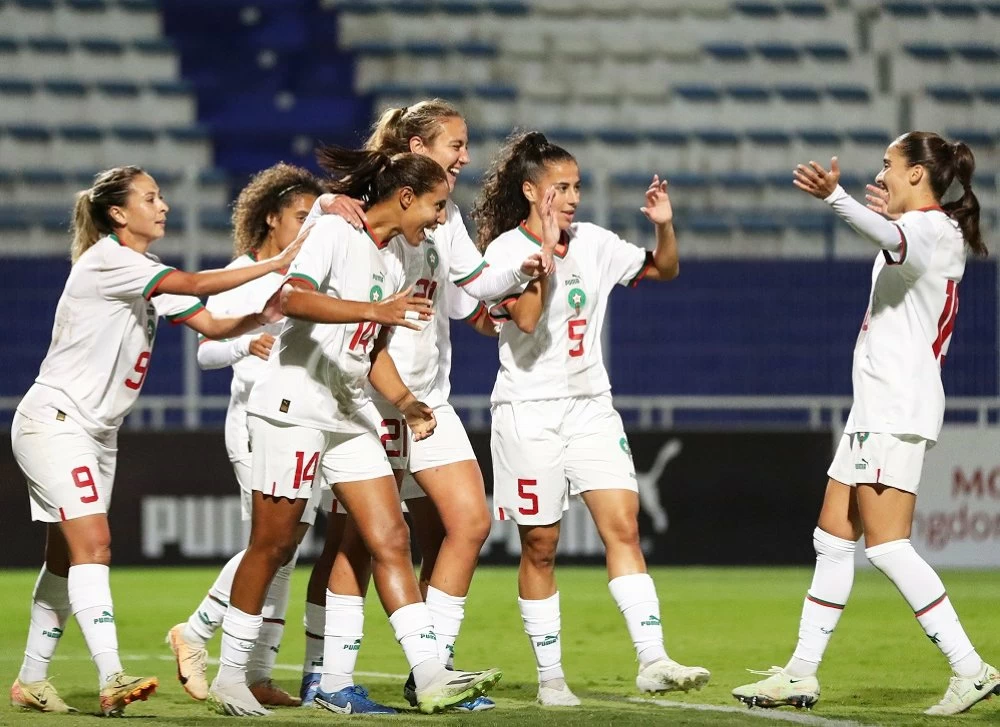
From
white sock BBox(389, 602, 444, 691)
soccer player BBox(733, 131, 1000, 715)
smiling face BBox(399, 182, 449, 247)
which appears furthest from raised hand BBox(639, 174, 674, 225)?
white sock BBox(389, 602, 444, 691)

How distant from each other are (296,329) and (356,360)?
0.21 metres

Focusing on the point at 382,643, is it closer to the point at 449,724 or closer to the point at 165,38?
the point at 449,724

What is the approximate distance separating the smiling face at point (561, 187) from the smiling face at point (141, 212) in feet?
4.19

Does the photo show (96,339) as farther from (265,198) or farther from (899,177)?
(899,177)

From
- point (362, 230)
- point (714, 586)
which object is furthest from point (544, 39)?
point (362, 230)

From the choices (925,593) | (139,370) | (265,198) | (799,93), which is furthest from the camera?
(799,93)

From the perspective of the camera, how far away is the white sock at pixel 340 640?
5023mm

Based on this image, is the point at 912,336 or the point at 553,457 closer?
the point at 912,336

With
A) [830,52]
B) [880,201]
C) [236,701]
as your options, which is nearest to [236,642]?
[236,701]

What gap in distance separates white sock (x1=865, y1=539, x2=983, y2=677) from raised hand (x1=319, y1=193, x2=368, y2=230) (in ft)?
6.39

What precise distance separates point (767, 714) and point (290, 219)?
258 cm

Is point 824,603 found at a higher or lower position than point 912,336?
lower

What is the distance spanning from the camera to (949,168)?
16.9 feet

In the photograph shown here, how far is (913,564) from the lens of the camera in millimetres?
4953
